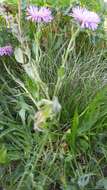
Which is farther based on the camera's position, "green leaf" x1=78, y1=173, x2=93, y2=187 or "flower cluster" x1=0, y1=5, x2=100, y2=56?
"flower cluster" x1=0, y1=5, x2=100, y2=56

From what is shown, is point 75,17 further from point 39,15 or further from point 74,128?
point 74,128

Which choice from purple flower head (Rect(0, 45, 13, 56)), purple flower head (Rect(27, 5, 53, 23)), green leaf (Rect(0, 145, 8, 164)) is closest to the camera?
green leaf (Rect(0, 145, 8, 164))

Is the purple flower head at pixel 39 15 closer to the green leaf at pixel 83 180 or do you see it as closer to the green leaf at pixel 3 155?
the green leaf at pixel 3 155

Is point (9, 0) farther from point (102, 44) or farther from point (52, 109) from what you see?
point (52, 109)

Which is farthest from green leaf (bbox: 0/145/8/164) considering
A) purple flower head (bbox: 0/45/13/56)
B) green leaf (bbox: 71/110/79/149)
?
purple flower head (bbox: 0/45/13/56)

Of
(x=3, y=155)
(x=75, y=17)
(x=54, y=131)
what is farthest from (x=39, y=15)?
(x=3, y=155)

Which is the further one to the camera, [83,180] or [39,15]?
[39,15]

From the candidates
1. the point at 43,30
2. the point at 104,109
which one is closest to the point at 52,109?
the point at 104,109

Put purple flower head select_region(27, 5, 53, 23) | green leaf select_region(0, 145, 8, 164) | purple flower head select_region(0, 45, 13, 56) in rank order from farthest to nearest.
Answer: purple flower head select_region(0, 45, 13, 56) < purple flower head select_region(27, 5, 53, 23) < green leaf select_region(0, 145, 8, 164)

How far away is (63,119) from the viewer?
201cm

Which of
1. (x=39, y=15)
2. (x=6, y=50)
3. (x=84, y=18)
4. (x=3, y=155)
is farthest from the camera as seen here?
(x=6, y=50)

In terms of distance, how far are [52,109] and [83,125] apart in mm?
347

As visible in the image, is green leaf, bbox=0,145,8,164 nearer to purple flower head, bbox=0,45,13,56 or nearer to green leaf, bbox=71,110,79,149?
green leaf, bbox=71,110,79,149

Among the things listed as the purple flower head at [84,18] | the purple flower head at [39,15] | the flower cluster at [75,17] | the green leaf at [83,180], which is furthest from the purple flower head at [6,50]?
the green leaf at [83,180]
